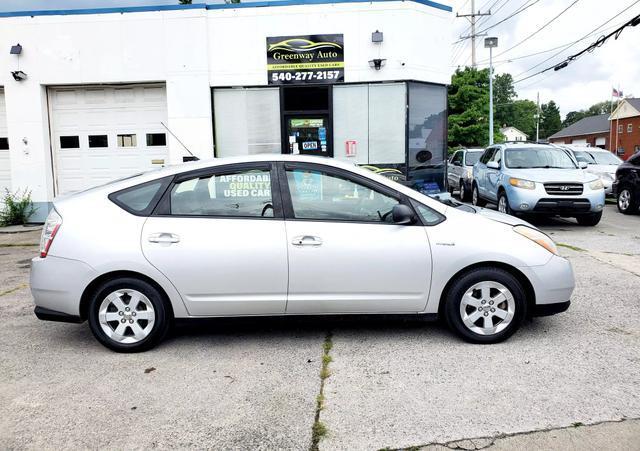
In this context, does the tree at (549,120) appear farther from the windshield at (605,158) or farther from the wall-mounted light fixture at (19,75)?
the wall-mounted light fixture at (19,75)

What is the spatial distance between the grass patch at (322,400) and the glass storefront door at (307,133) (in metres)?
7.11

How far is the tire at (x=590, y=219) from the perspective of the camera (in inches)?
414

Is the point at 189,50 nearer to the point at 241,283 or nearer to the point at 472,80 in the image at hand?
the point at 241,283

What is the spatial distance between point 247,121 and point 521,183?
19.1 feet

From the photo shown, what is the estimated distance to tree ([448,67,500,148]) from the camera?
40281mm

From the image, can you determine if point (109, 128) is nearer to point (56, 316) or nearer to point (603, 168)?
point (56, 316)

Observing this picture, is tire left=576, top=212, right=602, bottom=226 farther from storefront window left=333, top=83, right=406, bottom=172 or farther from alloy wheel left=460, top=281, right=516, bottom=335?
alloy wheel left=460, top=281, right=516, bottom=335

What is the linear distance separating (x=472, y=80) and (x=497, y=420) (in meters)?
40.6

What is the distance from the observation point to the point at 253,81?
11016 mm

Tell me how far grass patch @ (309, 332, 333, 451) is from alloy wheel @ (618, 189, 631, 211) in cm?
1133

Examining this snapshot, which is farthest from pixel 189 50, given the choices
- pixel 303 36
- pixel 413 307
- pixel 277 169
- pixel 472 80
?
pixel 472 80

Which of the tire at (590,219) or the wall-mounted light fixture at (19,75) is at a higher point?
the wall-mounted light fixture at (19,75)

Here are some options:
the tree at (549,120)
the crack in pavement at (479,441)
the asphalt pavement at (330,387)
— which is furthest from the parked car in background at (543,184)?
the tree at (549,120)

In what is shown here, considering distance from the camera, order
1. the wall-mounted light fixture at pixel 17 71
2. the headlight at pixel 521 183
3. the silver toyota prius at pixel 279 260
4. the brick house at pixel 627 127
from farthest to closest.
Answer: the brick house at pixel 627 127 → the wall-mounted light fixture at pixel 17 71 → the headlight at pixel 521 183 → the silver toyota prius at pixel 279 260
